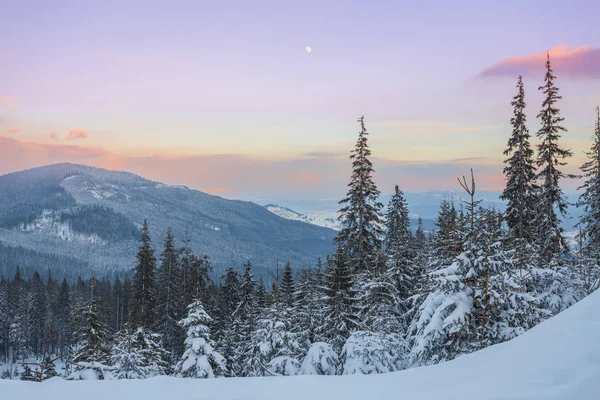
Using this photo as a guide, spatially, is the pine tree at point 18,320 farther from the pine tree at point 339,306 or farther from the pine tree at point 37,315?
the pine tree at point 339,306

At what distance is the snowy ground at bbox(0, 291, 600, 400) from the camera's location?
6051mm

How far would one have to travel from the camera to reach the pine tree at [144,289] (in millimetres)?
35875

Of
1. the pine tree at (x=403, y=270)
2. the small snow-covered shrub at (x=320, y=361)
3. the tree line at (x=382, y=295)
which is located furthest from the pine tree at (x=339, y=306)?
the pine tree at (x=403, y=270)

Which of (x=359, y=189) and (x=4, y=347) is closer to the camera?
(x=359, y=189)

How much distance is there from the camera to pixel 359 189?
92.3ft

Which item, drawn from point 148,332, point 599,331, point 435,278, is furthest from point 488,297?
point 148,332

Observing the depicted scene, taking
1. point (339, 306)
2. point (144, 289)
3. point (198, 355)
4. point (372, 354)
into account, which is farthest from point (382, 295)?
point (144, 289)

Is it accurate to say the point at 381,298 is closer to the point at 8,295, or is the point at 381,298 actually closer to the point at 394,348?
the point at 394,348

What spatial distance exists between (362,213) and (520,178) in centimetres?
1060

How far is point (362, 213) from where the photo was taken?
2778 centimetres

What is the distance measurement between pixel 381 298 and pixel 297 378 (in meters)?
13.0

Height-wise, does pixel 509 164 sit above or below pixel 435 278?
above

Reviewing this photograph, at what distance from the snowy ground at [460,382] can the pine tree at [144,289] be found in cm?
2898

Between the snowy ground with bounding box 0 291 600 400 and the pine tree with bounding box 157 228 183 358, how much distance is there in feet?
107
